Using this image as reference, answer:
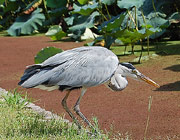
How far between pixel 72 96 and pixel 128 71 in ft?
6.77

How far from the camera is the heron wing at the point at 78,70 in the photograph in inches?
170

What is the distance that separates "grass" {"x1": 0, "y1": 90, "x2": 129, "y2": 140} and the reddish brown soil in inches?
19.1

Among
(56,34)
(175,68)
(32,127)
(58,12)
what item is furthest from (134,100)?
(58,12)

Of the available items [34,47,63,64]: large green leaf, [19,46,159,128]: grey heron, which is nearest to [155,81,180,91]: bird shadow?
[34,47,63,64]: large green leaf

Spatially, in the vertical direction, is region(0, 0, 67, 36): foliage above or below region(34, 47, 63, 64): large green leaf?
below

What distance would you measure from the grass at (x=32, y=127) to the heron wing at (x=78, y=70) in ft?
1.30

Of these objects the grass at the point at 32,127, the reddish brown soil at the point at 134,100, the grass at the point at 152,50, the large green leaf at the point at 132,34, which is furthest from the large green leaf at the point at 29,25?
the grass at the point at 32,127

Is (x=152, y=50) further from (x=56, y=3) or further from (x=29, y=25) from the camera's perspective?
(x=29, y=25)

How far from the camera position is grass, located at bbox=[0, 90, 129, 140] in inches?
163

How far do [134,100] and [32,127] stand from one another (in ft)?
6.65

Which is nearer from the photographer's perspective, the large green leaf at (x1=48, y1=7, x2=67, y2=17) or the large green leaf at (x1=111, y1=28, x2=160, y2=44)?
the large green leaf at (x1=111, y1=28, x2=160, y2=44)

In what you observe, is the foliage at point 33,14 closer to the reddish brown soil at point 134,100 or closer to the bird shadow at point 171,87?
the reddish brown soil at point 134,100

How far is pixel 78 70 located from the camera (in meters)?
4.38

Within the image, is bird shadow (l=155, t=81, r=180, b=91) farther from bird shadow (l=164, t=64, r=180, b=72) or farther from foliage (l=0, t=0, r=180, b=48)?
foliage (l=0, t=0, r=180, b=48)
